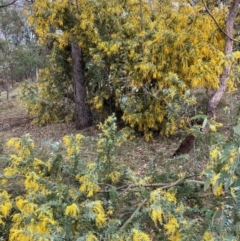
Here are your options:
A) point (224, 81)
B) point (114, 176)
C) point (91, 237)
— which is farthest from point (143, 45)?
point (91, 237)

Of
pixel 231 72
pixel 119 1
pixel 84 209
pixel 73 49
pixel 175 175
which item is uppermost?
pixel 119 1

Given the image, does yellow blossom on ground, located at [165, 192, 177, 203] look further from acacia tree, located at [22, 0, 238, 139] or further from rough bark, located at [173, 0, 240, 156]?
acacia tree, located at [22, 0, 238, 139]

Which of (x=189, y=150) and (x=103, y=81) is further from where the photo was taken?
(x=103, y=81)

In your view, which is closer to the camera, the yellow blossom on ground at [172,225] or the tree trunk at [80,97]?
the yellow blossom on ground at [172,225]

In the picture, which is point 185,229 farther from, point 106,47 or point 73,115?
point 73,115

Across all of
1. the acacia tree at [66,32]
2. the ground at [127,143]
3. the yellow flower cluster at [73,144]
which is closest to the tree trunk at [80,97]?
the acacia tree at [66,32]

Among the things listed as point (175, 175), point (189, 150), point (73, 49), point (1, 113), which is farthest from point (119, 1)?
point (1, 113)

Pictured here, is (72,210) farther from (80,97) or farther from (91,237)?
(80,97)

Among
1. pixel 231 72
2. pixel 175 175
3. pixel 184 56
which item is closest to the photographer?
pixel 175 175

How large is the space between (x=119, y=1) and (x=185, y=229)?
16.2ft

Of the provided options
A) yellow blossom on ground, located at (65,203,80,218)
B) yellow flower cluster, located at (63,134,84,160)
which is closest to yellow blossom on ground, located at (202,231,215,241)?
yellow blossom on ground, located at (65,203,80,218)

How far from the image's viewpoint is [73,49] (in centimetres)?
668

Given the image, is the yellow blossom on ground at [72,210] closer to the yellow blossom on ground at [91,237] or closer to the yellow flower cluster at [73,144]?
the yellow blossom on ground at [91,237]

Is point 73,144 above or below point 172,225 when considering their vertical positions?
above
